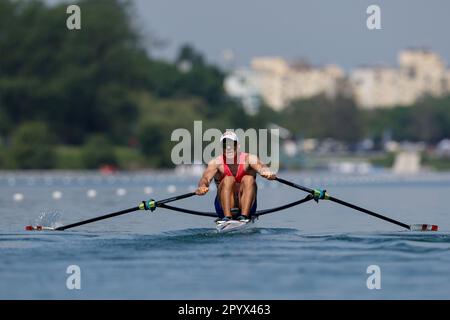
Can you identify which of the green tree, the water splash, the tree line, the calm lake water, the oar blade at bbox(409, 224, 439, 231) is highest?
the tree line

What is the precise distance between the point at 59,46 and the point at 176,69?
32.5 metres

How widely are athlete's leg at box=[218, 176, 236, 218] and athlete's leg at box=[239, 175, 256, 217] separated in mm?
151

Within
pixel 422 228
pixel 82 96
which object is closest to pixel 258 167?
pixel 422 228

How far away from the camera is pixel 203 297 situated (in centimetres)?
1548

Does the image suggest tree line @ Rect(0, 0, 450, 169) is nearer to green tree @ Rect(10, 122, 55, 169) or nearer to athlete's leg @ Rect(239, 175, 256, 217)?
green tree @ Rect(10, 122, 55, 169)

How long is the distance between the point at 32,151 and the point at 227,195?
44.3 m

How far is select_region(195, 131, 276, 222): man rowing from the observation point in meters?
20.8

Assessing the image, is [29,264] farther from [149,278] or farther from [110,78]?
[110,78]

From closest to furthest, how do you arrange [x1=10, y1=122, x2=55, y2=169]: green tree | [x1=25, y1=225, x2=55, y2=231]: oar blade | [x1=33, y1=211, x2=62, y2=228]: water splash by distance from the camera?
[x1=25, y1=225, x2=55, y2=231]: oar blade, [x1=33, y1=211, x2=62, y2=228]: water splash, [x1=10, y1=122, x2=55, y2=169]: green tree

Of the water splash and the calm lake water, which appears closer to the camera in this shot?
the calm lake water

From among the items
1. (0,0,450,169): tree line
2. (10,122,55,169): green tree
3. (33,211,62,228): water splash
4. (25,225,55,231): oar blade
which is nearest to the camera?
(25,225,55,231): oar blade

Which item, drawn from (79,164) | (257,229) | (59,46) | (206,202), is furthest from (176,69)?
(257,229)

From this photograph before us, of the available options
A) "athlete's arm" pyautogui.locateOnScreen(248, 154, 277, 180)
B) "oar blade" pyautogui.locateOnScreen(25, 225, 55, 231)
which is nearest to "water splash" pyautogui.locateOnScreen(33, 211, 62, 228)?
"oar blade" pyautogui.locateOnScreen(25, 225, 55, 231)

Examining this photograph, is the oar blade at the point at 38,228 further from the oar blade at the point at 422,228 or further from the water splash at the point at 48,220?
the oar blade at the point at 422,228
